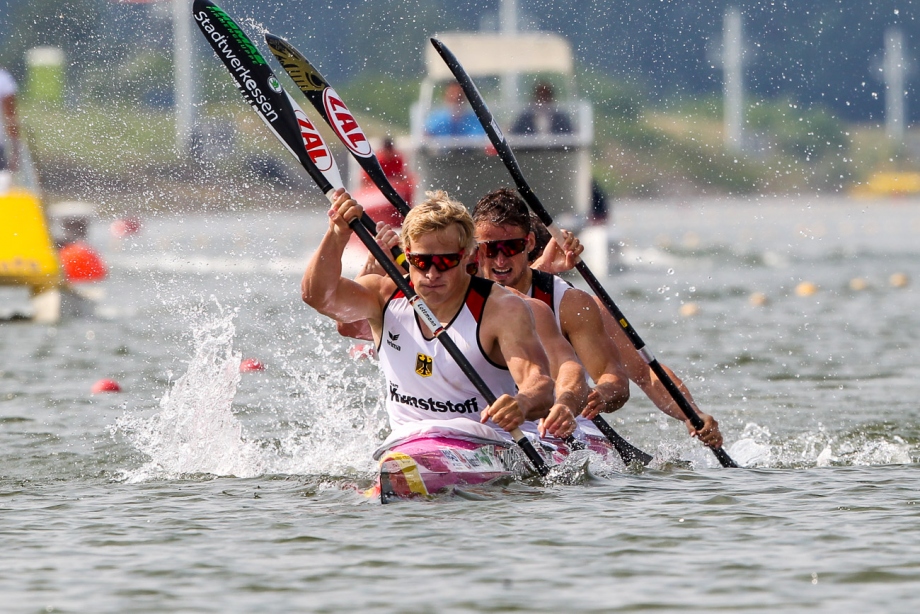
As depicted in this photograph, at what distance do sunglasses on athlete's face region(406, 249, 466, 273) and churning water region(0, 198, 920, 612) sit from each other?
0.98 m

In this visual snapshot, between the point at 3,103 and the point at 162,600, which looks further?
the point at 3,103

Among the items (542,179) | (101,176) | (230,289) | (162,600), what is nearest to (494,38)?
(542,179)

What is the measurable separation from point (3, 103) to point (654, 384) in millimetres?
9344

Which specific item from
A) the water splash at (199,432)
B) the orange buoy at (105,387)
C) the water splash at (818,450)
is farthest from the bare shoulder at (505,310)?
the orange buoy at (105,387)

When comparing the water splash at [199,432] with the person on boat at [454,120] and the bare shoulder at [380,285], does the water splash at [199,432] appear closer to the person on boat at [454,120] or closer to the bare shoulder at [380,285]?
the bare shoulder at [380,285]

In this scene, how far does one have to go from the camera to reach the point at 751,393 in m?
10.4

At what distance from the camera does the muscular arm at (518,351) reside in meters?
5.94

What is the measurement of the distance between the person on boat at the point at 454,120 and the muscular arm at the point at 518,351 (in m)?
12.2

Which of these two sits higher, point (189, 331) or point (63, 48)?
point (63, 48)

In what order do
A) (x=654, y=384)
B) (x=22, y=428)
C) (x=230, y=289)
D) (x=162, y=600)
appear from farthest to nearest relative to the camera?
(x=230, y=289) → (x=22, y=428) → (x=654, y=384) → (x=162, y=600)

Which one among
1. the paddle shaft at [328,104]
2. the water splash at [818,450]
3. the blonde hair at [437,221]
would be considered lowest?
the water splash at [818,450]

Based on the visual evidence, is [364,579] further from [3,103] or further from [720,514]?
[3,103]

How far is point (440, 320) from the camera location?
20.4 feet

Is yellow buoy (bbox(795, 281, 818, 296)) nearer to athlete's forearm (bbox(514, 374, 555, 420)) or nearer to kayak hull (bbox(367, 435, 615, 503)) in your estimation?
kayak hull (bbox(367, 435, 615, 503))
